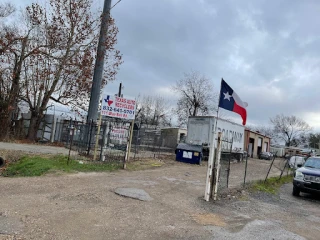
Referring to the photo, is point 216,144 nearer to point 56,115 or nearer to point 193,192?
point 193,192

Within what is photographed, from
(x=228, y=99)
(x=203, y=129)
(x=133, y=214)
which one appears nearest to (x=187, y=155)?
(x=203, y=129)

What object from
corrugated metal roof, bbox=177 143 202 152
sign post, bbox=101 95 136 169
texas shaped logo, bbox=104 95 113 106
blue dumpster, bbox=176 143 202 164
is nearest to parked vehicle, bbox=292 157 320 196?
sign post, bbox=101 95 136 169

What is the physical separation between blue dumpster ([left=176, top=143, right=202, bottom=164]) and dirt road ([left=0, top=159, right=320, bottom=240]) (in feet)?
37.1

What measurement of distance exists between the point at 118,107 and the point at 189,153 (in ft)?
30.8

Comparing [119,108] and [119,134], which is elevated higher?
[119,108]

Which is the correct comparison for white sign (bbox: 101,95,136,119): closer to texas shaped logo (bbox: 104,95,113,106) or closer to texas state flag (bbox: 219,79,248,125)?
texas shaped logo (bbox: 104,95,113,106)

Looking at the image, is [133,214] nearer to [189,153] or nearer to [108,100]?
[108,100]

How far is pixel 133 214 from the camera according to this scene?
6484 millimetres

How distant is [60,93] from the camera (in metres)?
26.1

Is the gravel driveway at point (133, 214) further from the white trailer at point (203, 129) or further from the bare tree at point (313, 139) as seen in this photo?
the bare tree at point (313, 139)

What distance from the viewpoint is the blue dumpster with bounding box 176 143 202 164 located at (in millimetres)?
21469

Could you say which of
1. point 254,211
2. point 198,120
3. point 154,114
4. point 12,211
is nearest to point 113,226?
point 12,211

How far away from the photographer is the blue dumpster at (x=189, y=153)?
21469mm

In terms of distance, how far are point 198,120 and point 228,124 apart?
3.81 m
